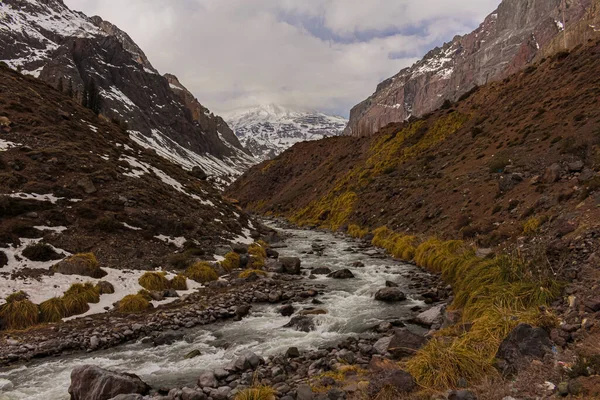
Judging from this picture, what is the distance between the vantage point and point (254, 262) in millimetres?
24844

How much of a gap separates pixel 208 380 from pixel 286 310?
6.41m

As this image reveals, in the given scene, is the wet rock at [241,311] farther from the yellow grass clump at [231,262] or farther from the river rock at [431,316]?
the yellow grass clump at [231,262]

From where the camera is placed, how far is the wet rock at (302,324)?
13438mm

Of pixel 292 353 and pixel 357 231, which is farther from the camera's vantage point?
pixel 357 231

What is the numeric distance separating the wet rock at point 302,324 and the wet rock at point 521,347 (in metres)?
7.27

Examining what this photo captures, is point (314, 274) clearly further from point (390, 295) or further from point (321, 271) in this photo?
point (390, 295)

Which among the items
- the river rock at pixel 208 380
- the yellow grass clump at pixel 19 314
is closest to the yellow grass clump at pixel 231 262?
the yellow grass clump at pixel 19 314

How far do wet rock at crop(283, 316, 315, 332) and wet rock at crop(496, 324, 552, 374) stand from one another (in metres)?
7.27

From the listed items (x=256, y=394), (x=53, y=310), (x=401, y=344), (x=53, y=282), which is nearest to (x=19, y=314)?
(x=53, y=310)

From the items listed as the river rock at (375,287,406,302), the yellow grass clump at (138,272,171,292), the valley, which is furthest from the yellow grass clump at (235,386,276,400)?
the yellow grass clump at (138,272,171,292)

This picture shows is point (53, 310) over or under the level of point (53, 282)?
under

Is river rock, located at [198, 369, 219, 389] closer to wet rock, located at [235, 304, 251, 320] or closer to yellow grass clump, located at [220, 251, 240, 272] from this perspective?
wet rock, located at [235, 304, 251, 320]

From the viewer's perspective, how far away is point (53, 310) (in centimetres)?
1408

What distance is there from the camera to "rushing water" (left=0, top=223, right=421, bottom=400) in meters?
10.1
